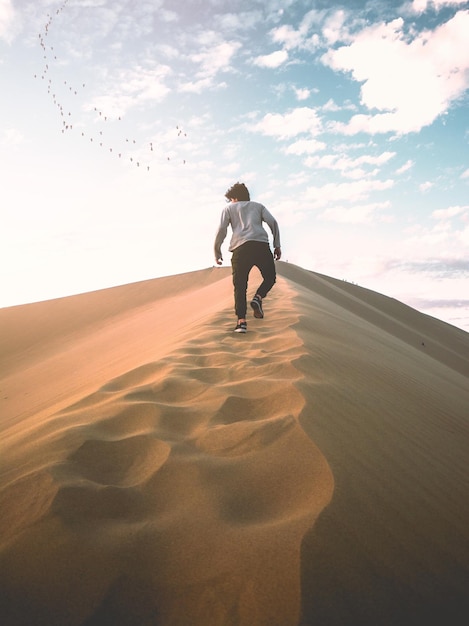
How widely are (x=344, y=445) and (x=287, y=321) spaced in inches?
101

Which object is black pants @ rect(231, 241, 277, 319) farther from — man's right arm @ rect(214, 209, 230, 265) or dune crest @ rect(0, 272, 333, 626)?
dune crest @ rect(0, 272, 333, 626)

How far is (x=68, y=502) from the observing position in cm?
119

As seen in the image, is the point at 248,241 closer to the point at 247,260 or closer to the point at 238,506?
the point at 247,260

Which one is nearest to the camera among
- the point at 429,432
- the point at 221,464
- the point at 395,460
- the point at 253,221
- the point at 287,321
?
the point at 221,464

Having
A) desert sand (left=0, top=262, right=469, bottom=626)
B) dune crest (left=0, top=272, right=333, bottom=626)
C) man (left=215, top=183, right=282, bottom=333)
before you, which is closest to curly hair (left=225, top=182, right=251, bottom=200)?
man (left=215, top=183, right=282, bottom=333)

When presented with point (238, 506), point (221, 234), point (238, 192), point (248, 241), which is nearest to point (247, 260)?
point (248, 241)

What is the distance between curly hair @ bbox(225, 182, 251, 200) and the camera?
4875 mm

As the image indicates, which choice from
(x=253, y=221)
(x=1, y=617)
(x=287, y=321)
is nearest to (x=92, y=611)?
(x=1, y=617)

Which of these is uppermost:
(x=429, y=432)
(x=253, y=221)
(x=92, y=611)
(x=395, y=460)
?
(x=253, y=221)

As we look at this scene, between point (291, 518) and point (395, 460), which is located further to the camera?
point (395, 460)

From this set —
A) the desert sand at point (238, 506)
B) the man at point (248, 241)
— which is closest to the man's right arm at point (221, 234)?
the man at point (248, 241)

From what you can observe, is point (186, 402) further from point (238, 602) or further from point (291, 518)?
point (238, 602)

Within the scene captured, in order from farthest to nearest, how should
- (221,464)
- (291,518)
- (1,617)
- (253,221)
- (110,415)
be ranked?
(253,221), (110,415), (221,464), (291,518), (1,617)

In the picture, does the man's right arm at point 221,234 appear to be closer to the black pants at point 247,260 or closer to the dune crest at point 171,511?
the black pants at point 247,260
